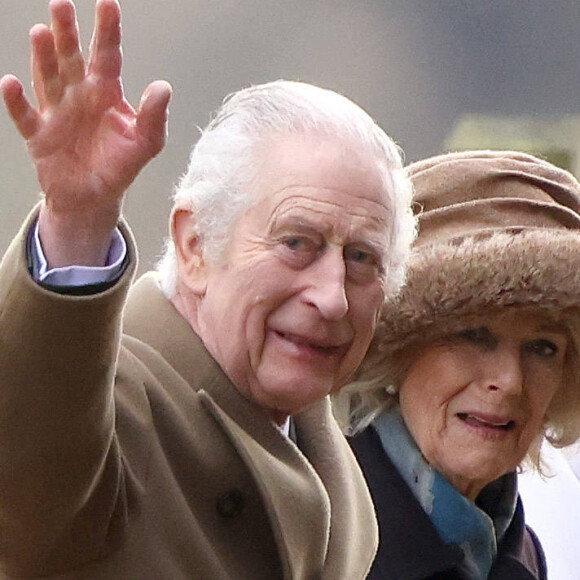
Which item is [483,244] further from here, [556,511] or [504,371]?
[556,511]

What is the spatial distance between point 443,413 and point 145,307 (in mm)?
978

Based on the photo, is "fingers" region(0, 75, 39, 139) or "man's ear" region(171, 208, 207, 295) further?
"man's ear" region(171, 208, 207, 295)

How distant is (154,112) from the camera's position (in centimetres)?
159

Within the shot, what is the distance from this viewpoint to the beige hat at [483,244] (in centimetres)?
279

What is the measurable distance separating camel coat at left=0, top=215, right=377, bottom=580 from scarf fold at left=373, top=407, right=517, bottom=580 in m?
0.50

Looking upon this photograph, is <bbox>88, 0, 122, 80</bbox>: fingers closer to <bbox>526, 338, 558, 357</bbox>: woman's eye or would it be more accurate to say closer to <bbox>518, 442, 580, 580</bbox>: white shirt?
<bbox>526, 338, 558, 357</bbox>: woman's eye

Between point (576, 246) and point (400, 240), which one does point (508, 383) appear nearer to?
point (576, 246)

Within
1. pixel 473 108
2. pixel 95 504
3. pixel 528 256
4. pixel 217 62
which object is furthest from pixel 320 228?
pixel 473 108

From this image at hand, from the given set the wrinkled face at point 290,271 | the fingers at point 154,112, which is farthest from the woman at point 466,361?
the fingers at point 154,112

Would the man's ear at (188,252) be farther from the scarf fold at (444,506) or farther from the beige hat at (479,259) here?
the scarf fold at (444,506)

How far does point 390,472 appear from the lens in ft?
9.41

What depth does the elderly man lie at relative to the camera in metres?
1.58

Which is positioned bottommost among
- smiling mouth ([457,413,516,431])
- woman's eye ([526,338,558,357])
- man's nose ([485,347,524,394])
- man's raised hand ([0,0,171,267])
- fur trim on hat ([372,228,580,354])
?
smiling mouth ([457,413,516,431])

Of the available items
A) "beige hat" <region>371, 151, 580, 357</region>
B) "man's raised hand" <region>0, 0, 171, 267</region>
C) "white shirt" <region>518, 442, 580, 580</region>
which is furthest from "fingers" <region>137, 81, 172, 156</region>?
"white shirt" <region>518, 442, 580, 580</region>
